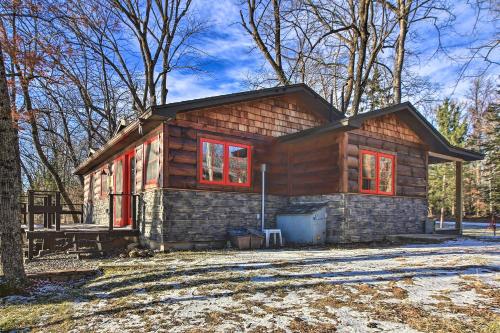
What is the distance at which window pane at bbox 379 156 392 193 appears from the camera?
37.1 feet

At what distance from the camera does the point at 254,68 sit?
21.8 metres

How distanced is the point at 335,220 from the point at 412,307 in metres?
6.33

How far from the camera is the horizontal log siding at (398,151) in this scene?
409 inches

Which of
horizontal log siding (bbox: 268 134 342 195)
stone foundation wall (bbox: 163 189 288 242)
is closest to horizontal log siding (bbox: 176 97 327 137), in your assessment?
horizontal log siding (bbox: 268 134 342 195)

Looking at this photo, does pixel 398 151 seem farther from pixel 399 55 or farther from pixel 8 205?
pixel 8 205

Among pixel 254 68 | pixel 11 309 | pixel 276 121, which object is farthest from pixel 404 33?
pixel 11 309

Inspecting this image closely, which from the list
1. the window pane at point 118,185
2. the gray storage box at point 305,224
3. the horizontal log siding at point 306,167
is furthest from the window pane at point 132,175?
the gray storage box at point 305,224

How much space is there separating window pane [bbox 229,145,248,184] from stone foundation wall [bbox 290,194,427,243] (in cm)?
201

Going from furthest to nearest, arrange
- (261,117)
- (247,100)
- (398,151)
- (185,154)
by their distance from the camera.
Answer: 1. (398,151)
2. (261,117)
3. (247,100)
4. (185,154)

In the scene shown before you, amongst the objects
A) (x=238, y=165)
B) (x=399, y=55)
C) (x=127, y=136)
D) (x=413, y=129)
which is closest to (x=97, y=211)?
(x=127, y=136)

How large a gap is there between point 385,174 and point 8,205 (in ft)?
32.8

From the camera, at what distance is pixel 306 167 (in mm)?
11234

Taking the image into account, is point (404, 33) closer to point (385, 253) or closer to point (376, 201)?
point (376, 201)

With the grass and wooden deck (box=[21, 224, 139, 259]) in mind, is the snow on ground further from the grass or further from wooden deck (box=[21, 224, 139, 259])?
wooden deck (box=[21, 224, 139, 259])
